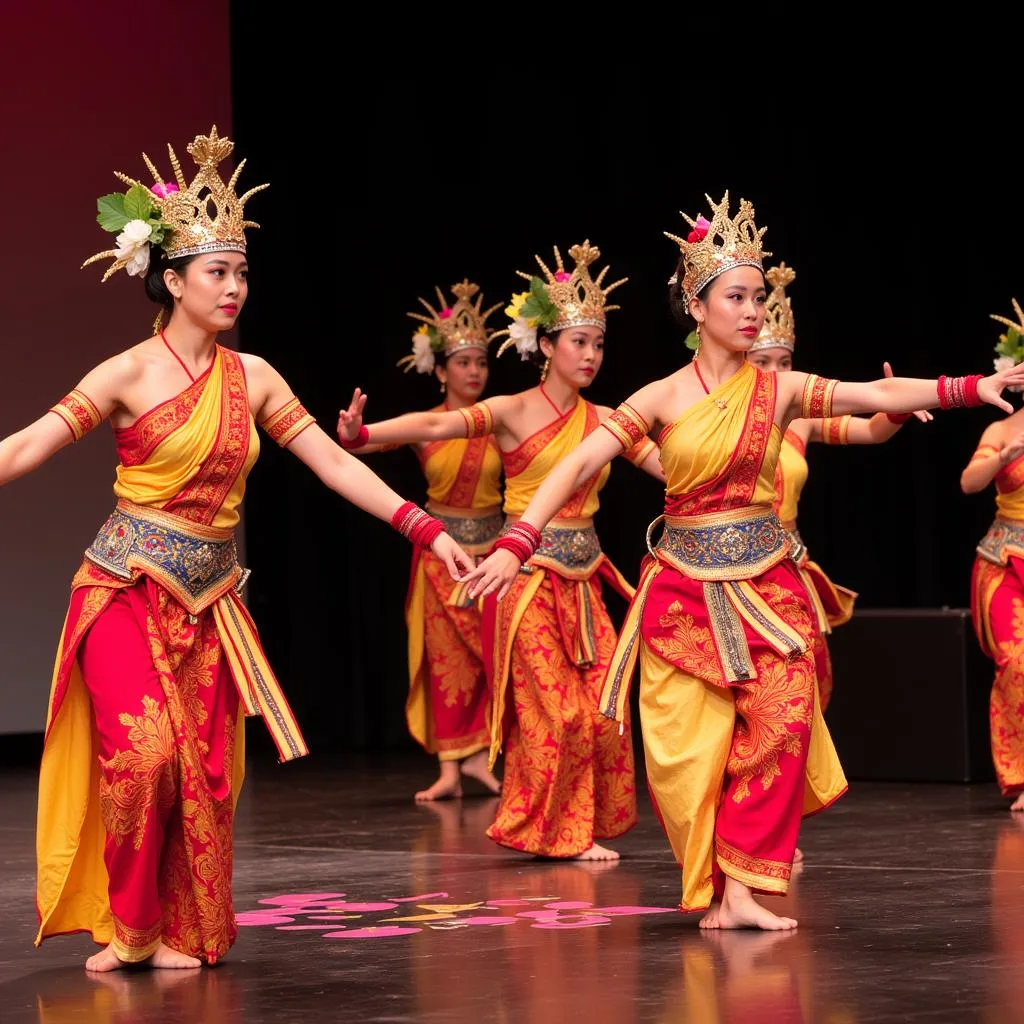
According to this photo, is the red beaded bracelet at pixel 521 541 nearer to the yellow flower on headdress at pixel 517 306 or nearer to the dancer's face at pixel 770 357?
the yellow flower on headdress at pixel 517 306

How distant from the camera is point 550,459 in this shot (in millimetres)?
5797

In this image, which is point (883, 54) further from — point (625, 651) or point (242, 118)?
point (625, 651)

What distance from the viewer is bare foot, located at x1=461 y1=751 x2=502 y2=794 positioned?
7.21 meters

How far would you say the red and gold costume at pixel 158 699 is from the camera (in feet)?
12.4

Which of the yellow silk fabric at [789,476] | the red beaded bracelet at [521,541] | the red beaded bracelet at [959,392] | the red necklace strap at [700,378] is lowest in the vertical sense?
the red beaded bracelet at [521,541]

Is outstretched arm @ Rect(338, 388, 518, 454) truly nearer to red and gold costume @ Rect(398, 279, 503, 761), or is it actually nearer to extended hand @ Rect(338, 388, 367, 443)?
extended hand @ Rect(338, 388, 367, 443)

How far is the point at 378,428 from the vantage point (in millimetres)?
5699

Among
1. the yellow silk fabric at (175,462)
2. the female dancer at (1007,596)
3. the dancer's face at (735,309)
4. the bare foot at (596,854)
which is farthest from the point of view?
the female dancer at (1007,596)

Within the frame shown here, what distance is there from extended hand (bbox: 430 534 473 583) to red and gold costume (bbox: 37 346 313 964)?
398mm

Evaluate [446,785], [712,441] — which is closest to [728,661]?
[712,441]

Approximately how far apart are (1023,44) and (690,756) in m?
4.28

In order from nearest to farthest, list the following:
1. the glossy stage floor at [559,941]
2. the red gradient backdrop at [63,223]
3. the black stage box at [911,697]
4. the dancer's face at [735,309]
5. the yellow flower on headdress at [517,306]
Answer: the glossy stage floor at [559,941] → the dancer's face at [735,309] → the yellow flower on headdress at [517,306] → the black stage box at [911,697] → the red gradient backdrop at [63,223]

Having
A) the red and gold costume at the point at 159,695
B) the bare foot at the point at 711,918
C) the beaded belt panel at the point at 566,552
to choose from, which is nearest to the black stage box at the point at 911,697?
the beaded belt panel at the point at 566,552

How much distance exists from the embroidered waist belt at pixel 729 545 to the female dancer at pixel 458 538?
2.98 metres
